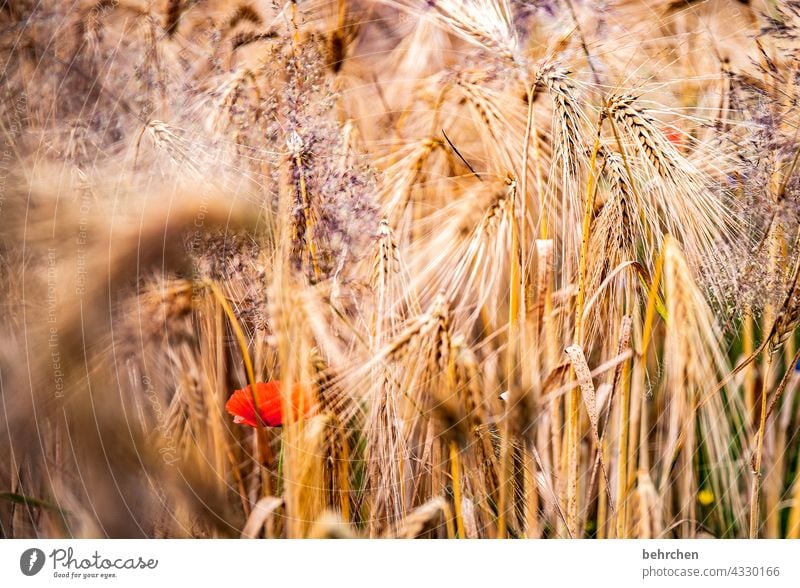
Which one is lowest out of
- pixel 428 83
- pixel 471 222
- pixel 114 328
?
pixel 114 328

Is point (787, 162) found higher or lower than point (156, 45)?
lower

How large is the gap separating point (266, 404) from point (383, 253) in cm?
27

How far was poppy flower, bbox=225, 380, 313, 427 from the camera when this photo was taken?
84 centimetres

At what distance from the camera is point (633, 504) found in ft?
2.99

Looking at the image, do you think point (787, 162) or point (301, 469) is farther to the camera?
point (787, 162)
